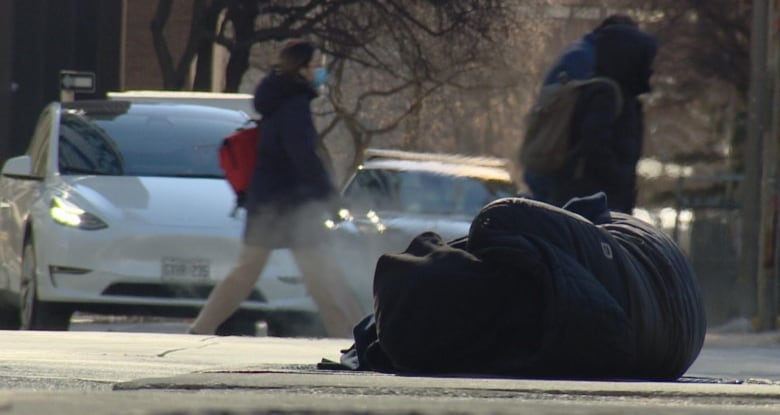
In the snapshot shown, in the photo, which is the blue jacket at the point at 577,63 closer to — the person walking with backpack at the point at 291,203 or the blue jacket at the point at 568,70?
the blue jacket at the point at 568,70

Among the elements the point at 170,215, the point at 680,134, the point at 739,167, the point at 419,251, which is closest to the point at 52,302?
the point at 170,215

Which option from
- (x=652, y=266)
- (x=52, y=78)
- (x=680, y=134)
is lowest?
(x=680, y=134)

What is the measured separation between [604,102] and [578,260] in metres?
3.96

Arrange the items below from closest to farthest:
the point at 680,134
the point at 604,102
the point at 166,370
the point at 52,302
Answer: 1. the point at 166,370
2. the point at 604,102
3. the point at 52,302
4. the point at 680,134

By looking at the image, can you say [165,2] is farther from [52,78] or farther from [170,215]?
[170,215]

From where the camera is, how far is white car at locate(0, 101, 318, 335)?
9.91 m

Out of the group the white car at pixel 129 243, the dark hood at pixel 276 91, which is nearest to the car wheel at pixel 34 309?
the white car at pixel 129 243

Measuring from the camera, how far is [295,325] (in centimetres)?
1023

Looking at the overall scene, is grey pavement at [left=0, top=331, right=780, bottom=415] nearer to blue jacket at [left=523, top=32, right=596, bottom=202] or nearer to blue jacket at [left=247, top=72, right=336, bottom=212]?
blue jacket at [left=523, top=32, right=596, bottom=202]

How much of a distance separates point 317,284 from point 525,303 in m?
5.22

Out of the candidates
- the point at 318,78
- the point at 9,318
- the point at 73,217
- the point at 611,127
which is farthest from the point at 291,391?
the point at 9,318

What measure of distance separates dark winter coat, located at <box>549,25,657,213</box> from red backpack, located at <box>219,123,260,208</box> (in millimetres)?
1878

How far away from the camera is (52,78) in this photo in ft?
82.7

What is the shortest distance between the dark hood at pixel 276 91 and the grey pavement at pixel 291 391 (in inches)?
116
